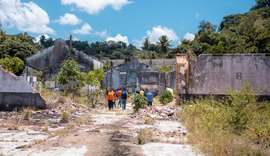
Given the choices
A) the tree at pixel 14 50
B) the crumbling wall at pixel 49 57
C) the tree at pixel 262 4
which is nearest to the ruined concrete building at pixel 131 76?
the crumbling wall at pixel 49 57

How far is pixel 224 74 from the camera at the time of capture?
22.8 meters

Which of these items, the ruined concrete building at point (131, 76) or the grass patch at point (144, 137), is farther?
the ruined concrete building at point (131, 76)

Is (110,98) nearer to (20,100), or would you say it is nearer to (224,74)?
(20,100)

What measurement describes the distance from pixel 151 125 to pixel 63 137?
4.87 meters

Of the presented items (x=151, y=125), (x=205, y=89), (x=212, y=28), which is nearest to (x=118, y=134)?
(x=151, y=125)

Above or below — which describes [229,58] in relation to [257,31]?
below

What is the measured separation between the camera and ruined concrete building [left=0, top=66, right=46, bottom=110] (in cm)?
1944

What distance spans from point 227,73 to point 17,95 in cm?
1311

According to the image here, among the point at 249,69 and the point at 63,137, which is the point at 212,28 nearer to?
the point at 249,69

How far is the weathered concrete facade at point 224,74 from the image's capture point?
22.5 meters

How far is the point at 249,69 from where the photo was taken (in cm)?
2255

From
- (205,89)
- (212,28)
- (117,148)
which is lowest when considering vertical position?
(117,148)

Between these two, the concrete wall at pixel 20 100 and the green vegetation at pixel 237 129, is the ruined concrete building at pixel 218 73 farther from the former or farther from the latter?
the green vegetation at pixel 237 129

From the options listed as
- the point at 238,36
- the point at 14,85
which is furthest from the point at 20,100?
the point at 238,36
